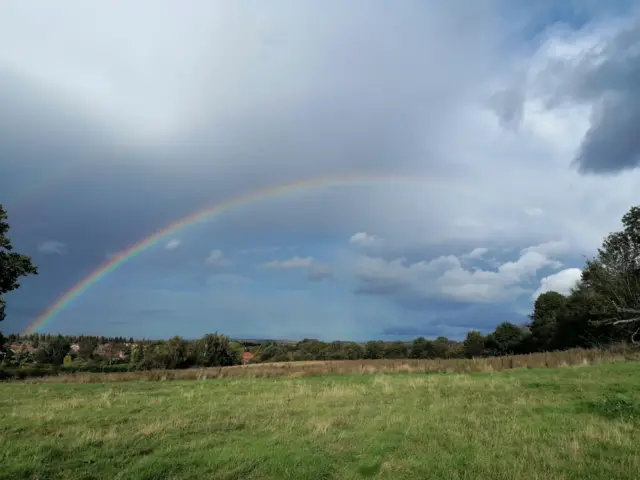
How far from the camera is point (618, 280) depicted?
49844 millimetres

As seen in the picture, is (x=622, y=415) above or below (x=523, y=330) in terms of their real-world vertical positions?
below

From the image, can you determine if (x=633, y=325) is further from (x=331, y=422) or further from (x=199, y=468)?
(x=199, y=468)

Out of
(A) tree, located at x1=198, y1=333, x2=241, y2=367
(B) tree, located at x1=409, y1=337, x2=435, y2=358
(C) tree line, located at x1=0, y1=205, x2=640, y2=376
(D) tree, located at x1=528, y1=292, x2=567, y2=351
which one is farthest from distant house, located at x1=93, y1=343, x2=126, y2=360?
(D) tree, located at x1=528, y1=292, x2=567, y2=351

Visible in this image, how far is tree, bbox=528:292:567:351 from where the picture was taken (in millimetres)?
88125

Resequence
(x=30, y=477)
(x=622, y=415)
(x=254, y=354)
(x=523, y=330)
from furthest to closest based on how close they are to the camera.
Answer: (x=254, y=354), (x=523, y=330), (x=622, y=415), (x=30, y=477)

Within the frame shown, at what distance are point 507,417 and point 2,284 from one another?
48396mm

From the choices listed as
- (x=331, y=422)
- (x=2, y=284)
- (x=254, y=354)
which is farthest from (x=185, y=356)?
(x=331, y=422)

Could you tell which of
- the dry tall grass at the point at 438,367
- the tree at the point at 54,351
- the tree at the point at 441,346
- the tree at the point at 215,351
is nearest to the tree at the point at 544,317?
the tree at the point at 441,346

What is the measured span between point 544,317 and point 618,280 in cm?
5036

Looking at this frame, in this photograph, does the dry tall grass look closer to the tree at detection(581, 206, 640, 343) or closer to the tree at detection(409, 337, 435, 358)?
the tree at detection(581, 206, 640, 343)

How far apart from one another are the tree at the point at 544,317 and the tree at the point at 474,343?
16.9m

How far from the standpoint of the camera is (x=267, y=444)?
9859 millimetres

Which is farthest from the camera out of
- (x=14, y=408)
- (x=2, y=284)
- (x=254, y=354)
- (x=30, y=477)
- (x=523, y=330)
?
(x=254, y=354)

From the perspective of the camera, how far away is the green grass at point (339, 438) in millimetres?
7941
